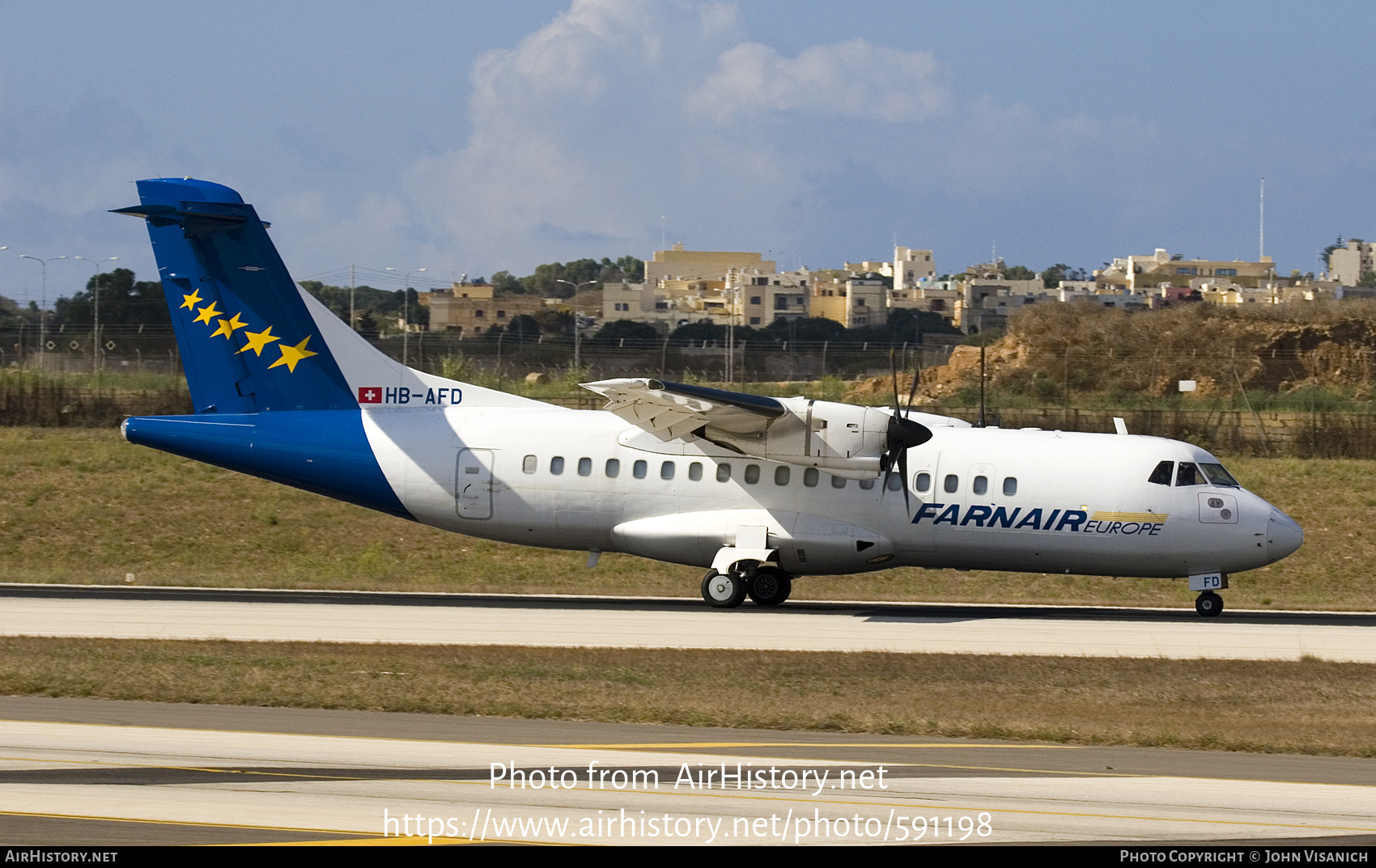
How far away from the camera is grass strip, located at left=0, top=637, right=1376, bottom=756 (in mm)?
13258

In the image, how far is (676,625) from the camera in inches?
778

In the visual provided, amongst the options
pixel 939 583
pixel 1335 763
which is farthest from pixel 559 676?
pixel 939 583

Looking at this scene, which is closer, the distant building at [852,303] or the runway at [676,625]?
the runway at [676,625]

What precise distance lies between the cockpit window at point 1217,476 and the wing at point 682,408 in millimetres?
6547

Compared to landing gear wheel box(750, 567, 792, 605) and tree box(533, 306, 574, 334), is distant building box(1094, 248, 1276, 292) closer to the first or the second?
tree box(533, 306, 574, 334)

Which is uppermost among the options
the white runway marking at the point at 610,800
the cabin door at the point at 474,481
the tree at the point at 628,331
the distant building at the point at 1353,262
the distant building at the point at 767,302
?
the distant building at the point at 1353,262

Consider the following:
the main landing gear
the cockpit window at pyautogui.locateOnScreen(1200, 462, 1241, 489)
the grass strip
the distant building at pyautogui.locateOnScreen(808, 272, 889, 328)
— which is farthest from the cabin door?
the distant building at pyautogui.locateOnScreen(808, 272, 889, 328)

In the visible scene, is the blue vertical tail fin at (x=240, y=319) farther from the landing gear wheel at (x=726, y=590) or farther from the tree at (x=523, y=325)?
the tree at (x=523, y=325)

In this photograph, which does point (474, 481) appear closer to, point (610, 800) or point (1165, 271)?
point (610, 800)

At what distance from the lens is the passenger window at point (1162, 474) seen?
20.9 metres

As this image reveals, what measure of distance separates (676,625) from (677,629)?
1.64 feet

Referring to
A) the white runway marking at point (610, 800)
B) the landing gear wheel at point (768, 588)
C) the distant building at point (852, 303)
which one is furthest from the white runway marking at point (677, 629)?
the distant building at point (852, 303)

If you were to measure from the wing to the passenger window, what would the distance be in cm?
565

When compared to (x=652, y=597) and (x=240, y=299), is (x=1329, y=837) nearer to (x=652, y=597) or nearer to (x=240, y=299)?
(x=652, y=597)
